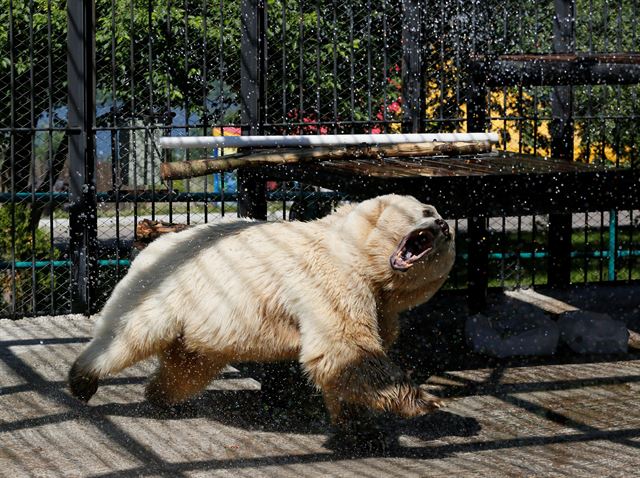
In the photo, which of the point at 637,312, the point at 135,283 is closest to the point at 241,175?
the point at 135,283

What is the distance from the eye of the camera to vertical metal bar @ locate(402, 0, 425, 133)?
27.7ft

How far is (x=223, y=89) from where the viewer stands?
8.53 meters

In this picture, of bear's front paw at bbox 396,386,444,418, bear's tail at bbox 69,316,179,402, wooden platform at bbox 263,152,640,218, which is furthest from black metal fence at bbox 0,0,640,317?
bear's front paw at bbox 396,386,444,418

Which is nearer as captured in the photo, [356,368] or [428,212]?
[356,368]

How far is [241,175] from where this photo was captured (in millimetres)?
6852

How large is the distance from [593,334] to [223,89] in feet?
11.2

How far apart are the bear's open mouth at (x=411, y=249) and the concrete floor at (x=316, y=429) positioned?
874mm

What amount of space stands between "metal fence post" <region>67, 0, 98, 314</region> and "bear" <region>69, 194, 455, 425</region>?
239cm

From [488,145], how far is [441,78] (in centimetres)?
221

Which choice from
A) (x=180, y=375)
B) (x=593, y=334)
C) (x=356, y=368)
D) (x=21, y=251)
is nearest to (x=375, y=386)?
(x=356, y=368)

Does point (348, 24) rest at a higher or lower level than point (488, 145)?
higher

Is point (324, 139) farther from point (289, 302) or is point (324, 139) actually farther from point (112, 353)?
point (112, 353)

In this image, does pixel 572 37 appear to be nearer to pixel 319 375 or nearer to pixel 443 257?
pixel 443 257

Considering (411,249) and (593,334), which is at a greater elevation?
(411,249)
